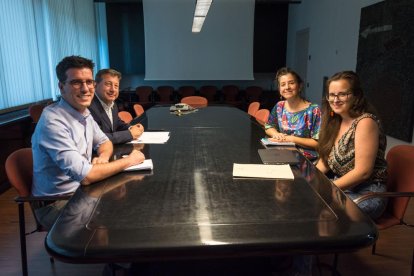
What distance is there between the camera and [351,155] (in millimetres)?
1806

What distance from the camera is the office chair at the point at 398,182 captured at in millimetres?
1667

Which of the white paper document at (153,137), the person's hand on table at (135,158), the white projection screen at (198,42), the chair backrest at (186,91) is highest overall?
the white projection screen at (198,42)

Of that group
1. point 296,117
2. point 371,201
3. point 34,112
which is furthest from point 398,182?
point 34,112

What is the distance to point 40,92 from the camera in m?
4.80

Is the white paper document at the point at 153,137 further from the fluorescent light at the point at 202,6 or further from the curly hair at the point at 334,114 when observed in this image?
the fluorescent light at the point at 202,6

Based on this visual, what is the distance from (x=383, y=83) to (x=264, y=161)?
9.96 feet

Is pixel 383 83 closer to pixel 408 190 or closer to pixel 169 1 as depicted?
pixel 408 190

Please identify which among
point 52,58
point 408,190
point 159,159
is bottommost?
point 408,190

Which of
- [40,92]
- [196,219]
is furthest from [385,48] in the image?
[40,92]

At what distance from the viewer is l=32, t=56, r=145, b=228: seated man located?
144cm

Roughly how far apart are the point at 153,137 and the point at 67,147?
867 mm

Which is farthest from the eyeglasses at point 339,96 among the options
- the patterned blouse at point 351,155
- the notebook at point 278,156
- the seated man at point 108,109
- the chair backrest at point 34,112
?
the chair backrest at point 34,112

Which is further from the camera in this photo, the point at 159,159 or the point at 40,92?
the point at 40,92

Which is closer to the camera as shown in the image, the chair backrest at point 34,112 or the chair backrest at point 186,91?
the chair backrest at point 34,112
